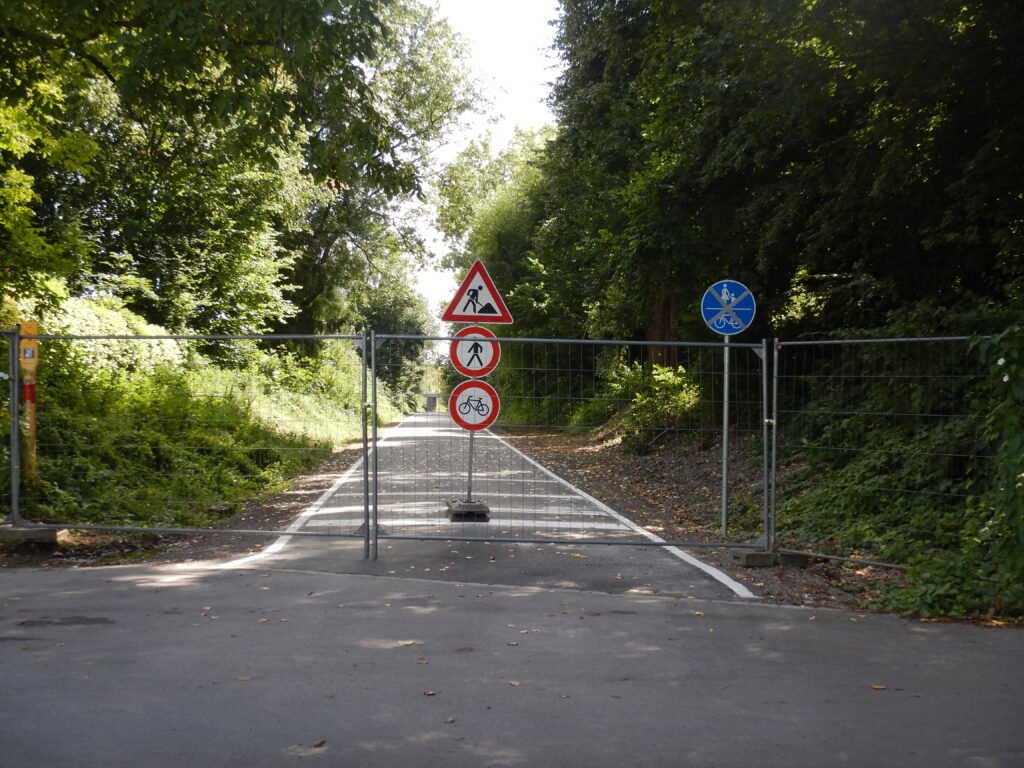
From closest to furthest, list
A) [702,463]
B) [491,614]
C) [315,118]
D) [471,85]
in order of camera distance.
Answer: [491,614]
[315,118]
[702,463]
[471,85]

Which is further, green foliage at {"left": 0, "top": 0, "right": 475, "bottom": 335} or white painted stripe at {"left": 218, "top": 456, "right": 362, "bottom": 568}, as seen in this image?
green foliage at {"left": 0, "top": 0, "right": 475, "bottom": 335}

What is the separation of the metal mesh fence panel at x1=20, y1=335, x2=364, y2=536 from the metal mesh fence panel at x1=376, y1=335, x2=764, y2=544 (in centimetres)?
91

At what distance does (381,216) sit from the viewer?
37156 mm

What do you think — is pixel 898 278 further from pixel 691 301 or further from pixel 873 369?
pixel 691 301

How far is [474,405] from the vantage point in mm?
10000

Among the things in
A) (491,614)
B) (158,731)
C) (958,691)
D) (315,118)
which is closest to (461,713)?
(158,731)

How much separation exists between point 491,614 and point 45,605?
3366 mm

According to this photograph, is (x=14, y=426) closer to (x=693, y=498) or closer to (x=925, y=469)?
(x=925, y=469)

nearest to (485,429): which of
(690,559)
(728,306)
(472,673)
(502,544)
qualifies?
(502,544)

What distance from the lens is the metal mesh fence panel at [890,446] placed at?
27.2ft

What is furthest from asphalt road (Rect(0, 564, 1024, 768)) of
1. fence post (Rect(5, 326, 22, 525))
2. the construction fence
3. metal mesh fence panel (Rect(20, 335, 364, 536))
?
metal mesh fence panel (Rect(20, 335, 364, 536))

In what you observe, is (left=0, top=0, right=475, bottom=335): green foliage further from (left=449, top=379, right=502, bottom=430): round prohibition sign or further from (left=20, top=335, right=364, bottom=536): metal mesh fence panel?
(left=449, top=379, right=502, bottom=430): round prohibition sign

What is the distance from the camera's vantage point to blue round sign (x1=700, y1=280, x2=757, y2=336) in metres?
11.2

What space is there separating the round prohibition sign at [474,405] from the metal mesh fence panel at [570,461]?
2cm
